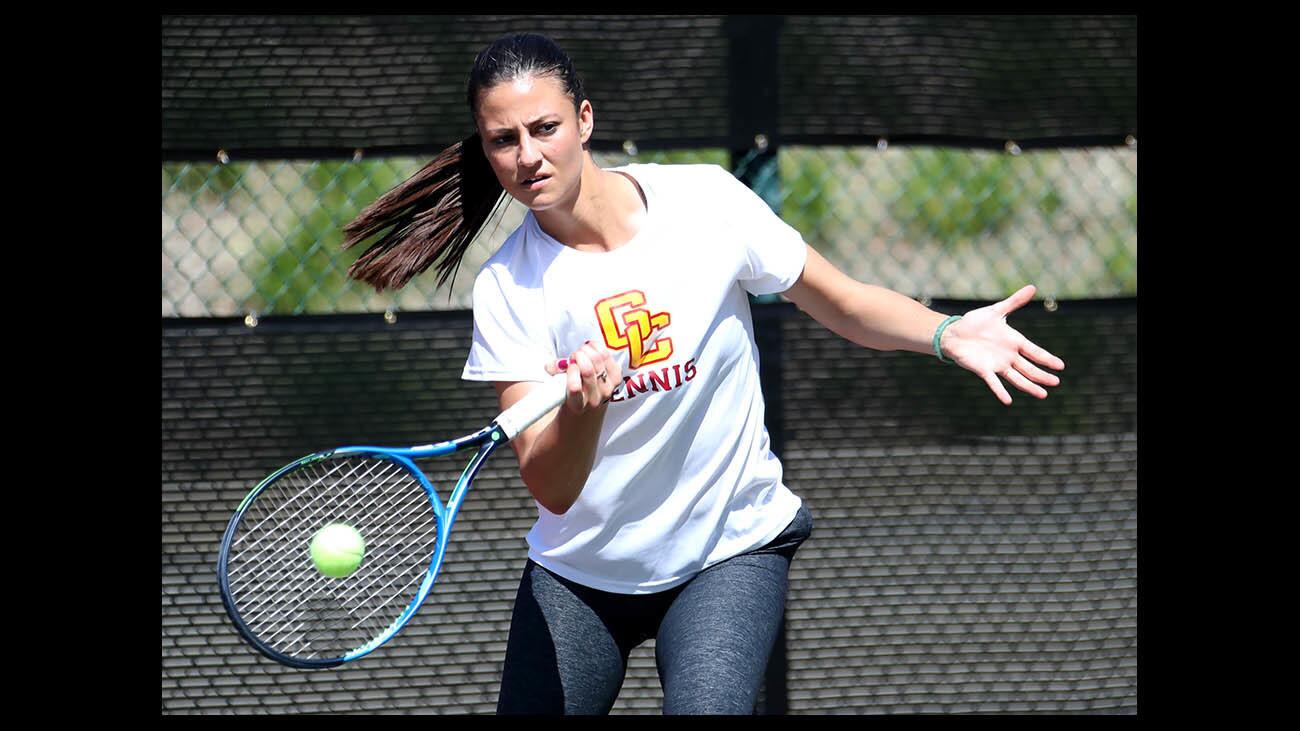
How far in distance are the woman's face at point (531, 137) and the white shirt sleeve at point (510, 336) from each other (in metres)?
0.16

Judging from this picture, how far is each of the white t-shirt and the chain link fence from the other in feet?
3.34

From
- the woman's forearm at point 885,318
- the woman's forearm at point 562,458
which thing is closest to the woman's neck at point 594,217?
the woman's forearm at point 562,458

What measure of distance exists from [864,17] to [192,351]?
187 cm

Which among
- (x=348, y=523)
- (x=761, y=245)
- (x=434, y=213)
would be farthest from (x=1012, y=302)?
(x=348, y=523)

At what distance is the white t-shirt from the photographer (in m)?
2.35

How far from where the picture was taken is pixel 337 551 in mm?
2363

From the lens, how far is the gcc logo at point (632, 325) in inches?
92.2

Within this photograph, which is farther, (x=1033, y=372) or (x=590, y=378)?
(x=1033, y=372)

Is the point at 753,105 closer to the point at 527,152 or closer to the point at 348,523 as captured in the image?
the point at 527,152

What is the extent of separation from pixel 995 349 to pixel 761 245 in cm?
49

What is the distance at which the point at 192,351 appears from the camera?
3.42m

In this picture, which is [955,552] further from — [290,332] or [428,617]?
[290,332]

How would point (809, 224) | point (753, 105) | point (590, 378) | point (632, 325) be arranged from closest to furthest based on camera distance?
point (590, 378)
point (632, 325)
point (753, 105)
point (809, 224)

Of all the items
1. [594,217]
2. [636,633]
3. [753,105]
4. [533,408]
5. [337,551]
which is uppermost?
[594,217]
